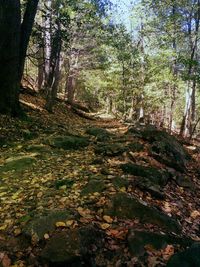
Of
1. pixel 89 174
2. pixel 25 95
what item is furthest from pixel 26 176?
pixel 25 95

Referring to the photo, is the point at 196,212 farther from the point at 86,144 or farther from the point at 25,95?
the point at 25,95

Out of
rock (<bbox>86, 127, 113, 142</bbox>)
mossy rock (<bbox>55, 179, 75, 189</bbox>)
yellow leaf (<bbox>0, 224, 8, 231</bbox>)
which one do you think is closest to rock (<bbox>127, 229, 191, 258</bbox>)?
yellow leaf (<bbox>0, 224, 8, 231</bbox>)

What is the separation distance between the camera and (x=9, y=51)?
10297 mm

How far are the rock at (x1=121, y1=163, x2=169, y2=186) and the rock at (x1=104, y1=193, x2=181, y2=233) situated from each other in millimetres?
1661

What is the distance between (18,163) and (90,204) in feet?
8.29

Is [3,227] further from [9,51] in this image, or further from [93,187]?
[9,51]

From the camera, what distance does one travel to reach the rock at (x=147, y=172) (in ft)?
22.5

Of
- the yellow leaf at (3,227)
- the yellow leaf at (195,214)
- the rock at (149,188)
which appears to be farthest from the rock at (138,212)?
the yellow leaf at (3,227)

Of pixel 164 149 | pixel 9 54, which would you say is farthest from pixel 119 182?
pixel 9 54

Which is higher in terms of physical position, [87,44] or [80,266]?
[87,44]

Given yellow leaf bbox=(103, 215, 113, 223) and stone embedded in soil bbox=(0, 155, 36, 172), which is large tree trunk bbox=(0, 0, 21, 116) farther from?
yellow leaf bbox=(103, 215, 113, 223)

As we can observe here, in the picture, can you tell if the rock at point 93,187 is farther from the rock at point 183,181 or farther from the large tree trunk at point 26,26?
the large tree trunk at point 26,26

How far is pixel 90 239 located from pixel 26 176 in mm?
2683

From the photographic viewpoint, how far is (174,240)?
14.7ft
